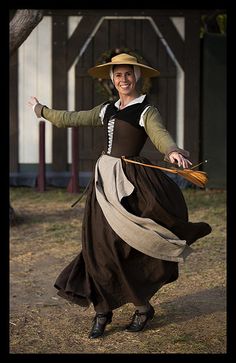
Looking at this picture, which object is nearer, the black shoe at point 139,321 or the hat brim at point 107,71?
the hat brim at point 107,71

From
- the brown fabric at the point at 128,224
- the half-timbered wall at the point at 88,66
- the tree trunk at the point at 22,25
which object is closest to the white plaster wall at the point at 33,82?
the half-timbered wall at the point at 88,66

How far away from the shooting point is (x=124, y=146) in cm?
438

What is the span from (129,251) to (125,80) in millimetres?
1042

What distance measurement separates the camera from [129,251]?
4305mm

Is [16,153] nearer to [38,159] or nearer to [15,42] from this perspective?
[38,159]

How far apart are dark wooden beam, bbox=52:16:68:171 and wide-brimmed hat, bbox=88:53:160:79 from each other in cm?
586

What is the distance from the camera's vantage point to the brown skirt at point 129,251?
14.0 ft

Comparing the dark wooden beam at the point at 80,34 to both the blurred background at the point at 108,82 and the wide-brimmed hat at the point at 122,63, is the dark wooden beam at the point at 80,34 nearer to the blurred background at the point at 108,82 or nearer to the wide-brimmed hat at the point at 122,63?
the blurred background at the point at 108,82

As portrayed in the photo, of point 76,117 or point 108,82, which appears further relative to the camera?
point 108,82

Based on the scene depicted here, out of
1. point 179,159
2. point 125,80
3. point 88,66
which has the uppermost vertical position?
point 88,66

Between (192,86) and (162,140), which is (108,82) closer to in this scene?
(192,86)

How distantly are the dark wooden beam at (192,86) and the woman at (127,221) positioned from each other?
603 cm

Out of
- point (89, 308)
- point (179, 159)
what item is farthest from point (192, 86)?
point (179, 159)
